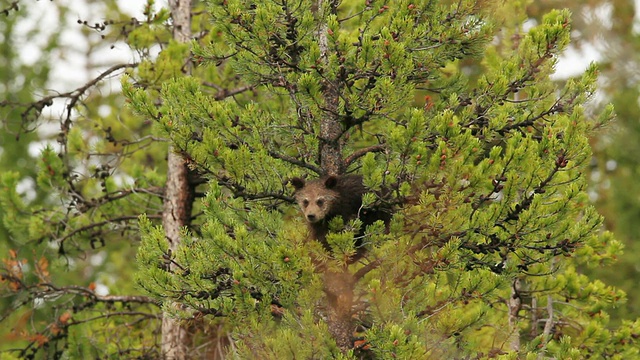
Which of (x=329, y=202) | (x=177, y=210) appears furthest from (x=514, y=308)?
(x=177, y=210)

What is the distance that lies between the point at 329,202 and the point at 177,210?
148 inches

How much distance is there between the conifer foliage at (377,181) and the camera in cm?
707

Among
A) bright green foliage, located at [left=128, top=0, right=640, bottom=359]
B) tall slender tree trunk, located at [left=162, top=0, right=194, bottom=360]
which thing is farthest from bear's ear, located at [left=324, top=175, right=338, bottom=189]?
tall slender tree trunk, located at [left=162, top=0, right=194, bottom=360]

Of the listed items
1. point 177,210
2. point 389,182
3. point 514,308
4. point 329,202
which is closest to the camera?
point 389,182

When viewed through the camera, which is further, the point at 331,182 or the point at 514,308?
the point at 514,308

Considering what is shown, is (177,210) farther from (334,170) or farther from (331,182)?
(331,182)

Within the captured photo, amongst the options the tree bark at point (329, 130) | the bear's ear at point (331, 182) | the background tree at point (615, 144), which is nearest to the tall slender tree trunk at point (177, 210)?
the tree bark at point (329, 130)

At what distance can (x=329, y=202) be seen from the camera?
7766 mm

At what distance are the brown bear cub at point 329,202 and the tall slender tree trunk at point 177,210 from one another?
2.99 m

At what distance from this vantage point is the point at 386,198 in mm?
7469

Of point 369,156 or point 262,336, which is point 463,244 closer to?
point 369,156

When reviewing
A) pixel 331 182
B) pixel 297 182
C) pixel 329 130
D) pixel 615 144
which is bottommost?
pixel 615 144

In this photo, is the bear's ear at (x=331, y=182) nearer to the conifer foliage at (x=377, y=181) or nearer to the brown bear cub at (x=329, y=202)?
the brown bear cub at (x=329, y=202)

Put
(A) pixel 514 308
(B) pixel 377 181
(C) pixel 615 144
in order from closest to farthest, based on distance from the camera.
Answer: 1. (C) pixel 615 144
2. (B) pixel 377 181
3. (A) pixel 514 308
